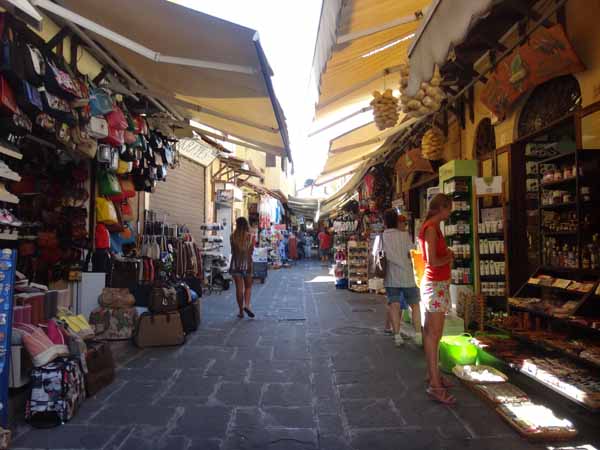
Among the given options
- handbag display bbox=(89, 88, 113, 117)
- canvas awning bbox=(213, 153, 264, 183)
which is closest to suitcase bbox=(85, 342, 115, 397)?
handbag display bbox=(89, 88, 113, 117)

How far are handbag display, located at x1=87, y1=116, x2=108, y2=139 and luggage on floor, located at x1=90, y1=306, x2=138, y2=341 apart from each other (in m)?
2.30

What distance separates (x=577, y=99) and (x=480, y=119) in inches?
93.2

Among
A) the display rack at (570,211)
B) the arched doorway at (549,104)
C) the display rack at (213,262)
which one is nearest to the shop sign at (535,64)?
the arched doorway at (549,104)

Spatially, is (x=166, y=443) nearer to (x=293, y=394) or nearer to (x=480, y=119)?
(x=293, y=394)

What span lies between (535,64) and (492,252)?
7.82 feet

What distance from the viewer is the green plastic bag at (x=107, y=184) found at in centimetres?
639

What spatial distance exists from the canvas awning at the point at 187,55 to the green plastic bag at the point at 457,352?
3147 mm

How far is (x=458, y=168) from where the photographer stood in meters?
6.40

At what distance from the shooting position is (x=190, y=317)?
6770mm

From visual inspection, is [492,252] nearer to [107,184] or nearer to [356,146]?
[356,146]

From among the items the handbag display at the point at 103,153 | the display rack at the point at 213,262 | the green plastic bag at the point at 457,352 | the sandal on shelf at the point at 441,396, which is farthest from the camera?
the display rack at the point at 213,262

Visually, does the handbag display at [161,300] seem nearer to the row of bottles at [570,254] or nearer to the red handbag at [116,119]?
the red handbag at [116,119]

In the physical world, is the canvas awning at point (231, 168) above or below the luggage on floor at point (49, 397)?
above

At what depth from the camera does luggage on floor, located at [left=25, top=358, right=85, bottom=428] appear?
3.50 meters
